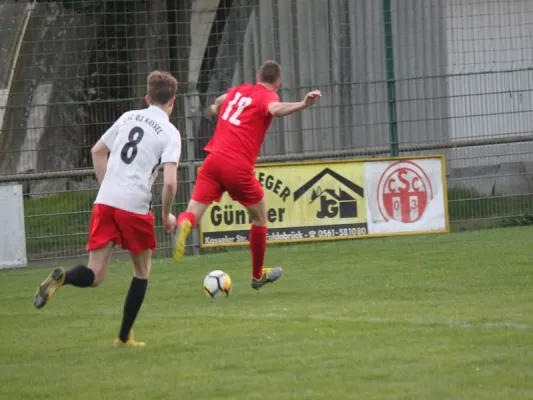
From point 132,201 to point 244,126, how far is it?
10.3ft

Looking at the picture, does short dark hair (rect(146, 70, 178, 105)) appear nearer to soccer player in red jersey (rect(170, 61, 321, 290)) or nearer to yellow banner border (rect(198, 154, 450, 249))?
soccer player in red jersey (rect(170, 61, 321, 290))

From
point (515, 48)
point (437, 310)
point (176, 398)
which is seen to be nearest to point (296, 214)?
point (515, 48)

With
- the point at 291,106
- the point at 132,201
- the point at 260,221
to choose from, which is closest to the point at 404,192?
the point at 260,221

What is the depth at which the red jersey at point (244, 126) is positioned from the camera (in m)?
10.5

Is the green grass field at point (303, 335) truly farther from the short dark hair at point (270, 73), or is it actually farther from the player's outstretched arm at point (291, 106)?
the short dark hair at point (270, 73)

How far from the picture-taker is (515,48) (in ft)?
57.5

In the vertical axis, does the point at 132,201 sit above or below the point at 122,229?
Result: above

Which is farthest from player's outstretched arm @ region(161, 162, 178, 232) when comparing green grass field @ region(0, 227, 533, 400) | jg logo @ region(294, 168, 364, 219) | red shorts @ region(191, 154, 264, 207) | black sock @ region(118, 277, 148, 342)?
jg logo @ region(294, 168, 364, 219)

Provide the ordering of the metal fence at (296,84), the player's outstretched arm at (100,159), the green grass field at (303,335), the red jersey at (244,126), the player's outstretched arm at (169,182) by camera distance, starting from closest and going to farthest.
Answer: the green grass field at (303,335) → the player's outstretched arm at (169,182) → the player's outstretched arm at (100,159) → the red jersey at (244,126) → the metal fence at (296,84)

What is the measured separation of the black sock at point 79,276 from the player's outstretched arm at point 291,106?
2.69 m

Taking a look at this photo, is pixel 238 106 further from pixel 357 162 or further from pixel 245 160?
pixel 357 162

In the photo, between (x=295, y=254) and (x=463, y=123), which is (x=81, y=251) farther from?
(x=463, y=123)

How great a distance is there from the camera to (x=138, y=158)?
300 inches

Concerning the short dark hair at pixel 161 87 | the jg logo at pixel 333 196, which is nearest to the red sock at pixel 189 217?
the short dark hair at pixel 161 87
